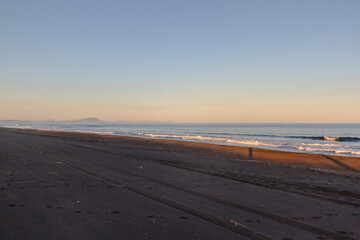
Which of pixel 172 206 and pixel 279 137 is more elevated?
pixel 172 206

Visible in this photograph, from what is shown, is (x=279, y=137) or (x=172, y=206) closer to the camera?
(x=172, y=206)

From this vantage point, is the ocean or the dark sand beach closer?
the dark sand beach

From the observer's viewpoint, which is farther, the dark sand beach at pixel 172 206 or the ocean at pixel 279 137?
the ocean at pixel 279 137

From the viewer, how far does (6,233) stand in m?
4.29

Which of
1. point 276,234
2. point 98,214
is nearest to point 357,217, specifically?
point 276,234

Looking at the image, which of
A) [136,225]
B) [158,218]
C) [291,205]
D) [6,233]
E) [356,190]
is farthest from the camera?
[356,190]

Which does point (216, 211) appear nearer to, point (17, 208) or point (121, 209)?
point (121, 209)

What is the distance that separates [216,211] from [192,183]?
10.2ft

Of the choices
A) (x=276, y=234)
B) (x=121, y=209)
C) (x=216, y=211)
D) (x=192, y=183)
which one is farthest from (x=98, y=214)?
(x=192, y=183)

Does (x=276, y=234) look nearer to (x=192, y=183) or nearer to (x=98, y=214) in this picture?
(x=98, y=214)

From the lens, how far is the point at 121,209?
5758 mm

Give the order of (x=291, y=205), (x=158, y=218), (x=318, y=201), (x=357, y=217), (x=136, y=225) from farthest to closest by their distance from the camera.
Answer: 1. (x=318, y=201)
2. (x=291, y=205)
3. (x=357, y=217)
4. (x=158, y=218)
5. (x=136, y=225)

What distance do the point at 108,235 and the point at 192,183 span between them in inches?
186

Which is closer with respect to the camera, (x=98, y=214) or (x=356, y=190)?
(x=98, y=214)
